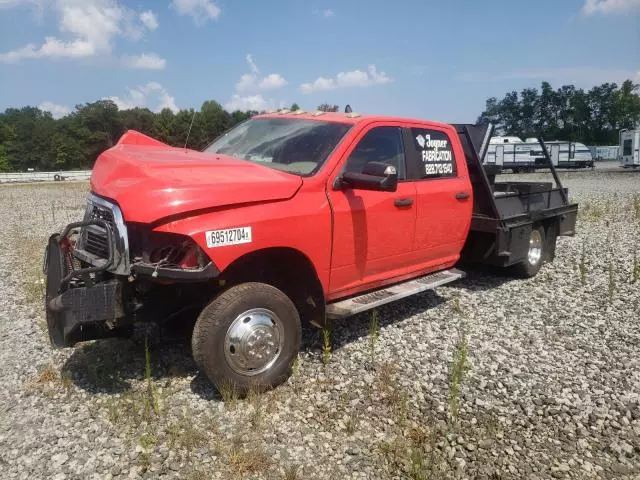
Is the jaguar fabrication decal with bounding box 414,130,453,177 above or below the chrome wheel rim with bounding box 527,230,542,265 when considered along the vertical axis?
above

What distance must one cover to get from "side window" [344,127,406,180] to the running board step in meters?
1.07

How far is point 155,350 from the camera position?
4715 millimetres

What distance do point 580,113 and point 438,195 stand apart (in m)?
93.2

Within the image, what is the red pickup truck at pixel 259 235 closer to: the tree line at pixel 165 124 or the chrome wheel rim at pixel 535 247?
the chrome wheel rim at pixel 535 247

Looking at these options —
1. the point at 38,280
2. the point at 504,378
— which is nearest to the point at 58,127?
the point at 38,280

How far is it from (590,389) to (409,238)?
6.49ft

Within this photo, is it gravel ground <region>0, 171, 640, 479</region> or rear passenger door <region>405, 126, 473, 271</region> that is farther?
rear passenger door <region>405, 126, 473, 271</region>

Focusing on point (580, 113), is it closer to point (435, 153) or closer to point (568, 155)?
point (568, 155)

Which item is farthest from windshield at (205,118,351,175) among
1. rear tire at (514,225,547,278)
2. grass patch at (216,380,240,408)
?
rear tire at (514,225,547,278)

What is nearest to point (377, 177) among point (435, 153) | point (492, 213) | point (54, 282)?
point (435, 153)

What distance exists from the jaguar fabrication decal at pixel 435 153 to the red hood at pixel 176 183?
1800 mm

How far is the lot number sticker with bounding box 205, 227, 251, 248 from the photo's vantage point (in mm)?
3371

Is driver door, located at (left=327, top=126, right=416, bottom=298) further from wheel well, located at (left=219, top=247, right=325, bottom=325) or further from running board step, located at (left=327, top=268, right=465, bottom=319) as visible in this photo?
wheel well, located at (left=219, top=247, right=325, bottom=325)

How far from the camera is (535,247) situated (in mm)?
7336
